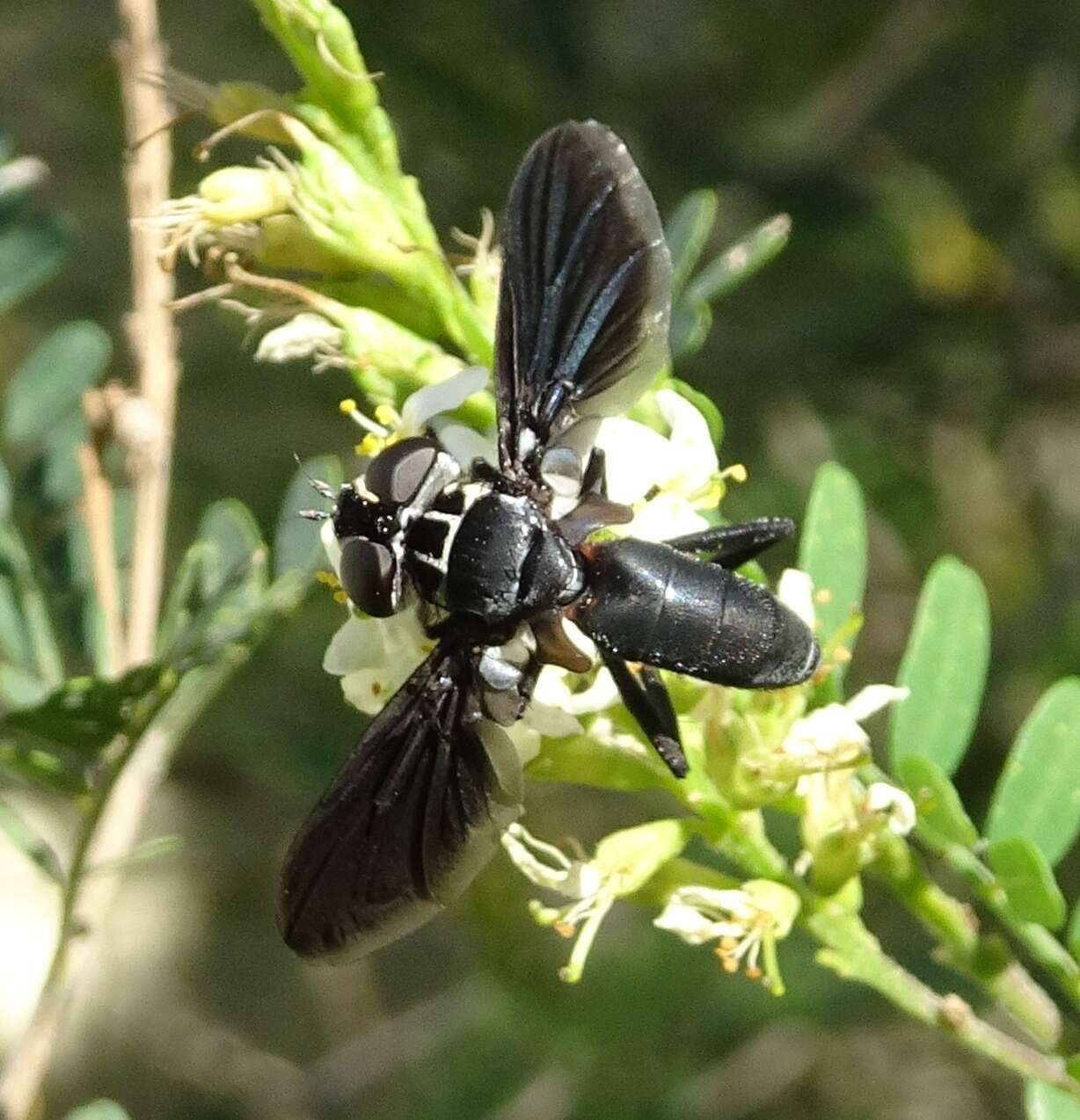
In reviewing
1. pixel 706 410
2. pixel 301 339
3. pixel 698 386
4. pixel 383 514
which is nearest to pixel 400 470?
pixel 383 514

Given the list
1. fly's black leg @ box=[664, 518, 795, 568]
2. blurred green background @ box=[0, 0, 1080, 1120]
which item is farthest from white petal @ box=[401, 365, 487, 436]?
blurred green background @ box=[0, 0, 1080, 1120]

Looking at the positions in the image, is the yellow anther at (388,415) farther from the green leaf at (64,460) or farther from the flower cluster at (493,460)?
the green leaf at (64,460)

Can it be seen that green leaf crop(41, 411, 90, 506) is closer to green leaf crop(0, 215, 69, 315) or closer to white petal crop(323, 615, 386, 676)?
green leaf crop(0, 215, 69, 315)

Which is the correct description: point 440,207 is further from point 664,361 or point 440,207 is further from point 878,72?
point 664,361

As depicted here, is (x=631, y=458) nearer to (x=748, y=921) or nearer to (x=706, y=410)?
(x=706, y=410)

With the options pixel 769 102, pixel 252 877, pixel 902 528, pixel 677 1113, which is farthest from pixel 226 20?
pixel 677 1113

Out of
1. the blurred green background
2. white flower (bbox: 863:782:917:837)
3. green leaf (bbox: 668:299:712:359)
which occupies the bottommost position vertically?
the blurred green background
